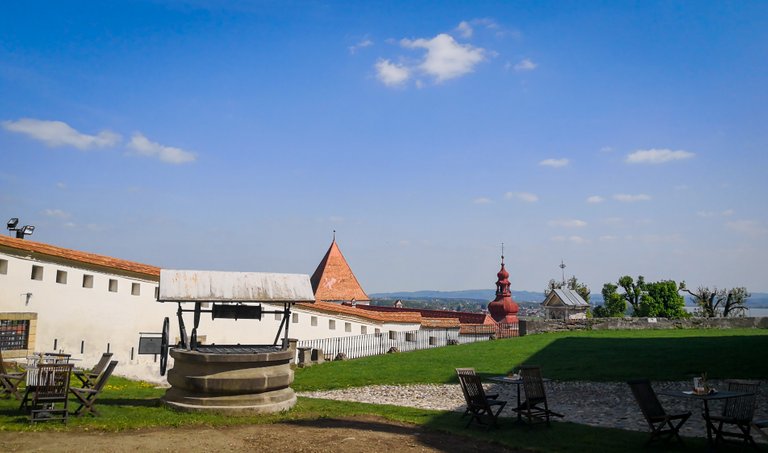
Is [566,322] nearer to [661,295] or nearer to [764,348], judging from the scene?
[764,348]

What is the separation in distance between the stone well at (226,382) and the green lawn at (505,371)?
342mm

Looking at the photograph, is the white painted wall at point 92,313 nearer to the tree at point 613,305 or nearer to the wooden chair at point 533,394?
the wooden chair at point 533,394

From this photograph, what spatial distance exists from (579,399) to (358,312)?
17.2 metres

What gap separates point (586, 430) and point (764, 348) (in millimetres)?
14337

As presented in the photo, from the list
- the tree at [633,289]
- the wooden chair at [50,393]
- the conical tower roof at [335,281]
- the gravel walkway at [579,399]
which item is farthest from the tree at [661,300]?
the wooden chair at [50,393]

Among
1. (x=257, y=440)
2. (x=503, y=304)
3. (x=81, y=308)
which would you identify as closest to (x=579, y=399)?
(x=257, y=440)

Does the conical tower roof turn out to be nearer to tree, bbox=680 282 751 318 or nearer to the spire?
the spire

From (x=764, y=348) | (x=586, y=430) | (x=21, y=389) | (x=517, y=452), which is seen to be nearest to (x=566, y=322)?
(x=764, y=348)

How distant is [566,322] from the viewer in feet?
109

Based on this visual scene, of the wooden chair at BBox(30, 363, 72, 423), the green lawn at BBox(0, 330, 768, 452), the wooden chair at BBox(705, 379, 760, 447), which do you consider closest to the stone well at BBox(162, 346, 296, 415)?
the green lawn at BBox(0, 330, 768, 452)

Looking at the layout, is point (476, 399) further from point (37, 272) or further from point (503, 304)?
point (503, 304)

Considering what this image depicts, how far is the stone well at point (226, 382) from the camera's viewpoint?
1127cm

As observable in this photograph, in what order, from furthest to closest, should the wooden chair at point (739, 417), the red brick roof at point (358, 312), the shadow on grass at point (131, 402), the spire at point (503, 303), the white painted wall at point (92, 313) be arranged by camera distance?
the spire at point (503, 303)
the red brick roof at point (358, 312)
the white painted wall at point (92, 313)
the shadow on grass at point (131, 402)
the wooden chair at point (739, 417)

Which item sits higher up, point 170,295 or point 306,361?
point 170,295
